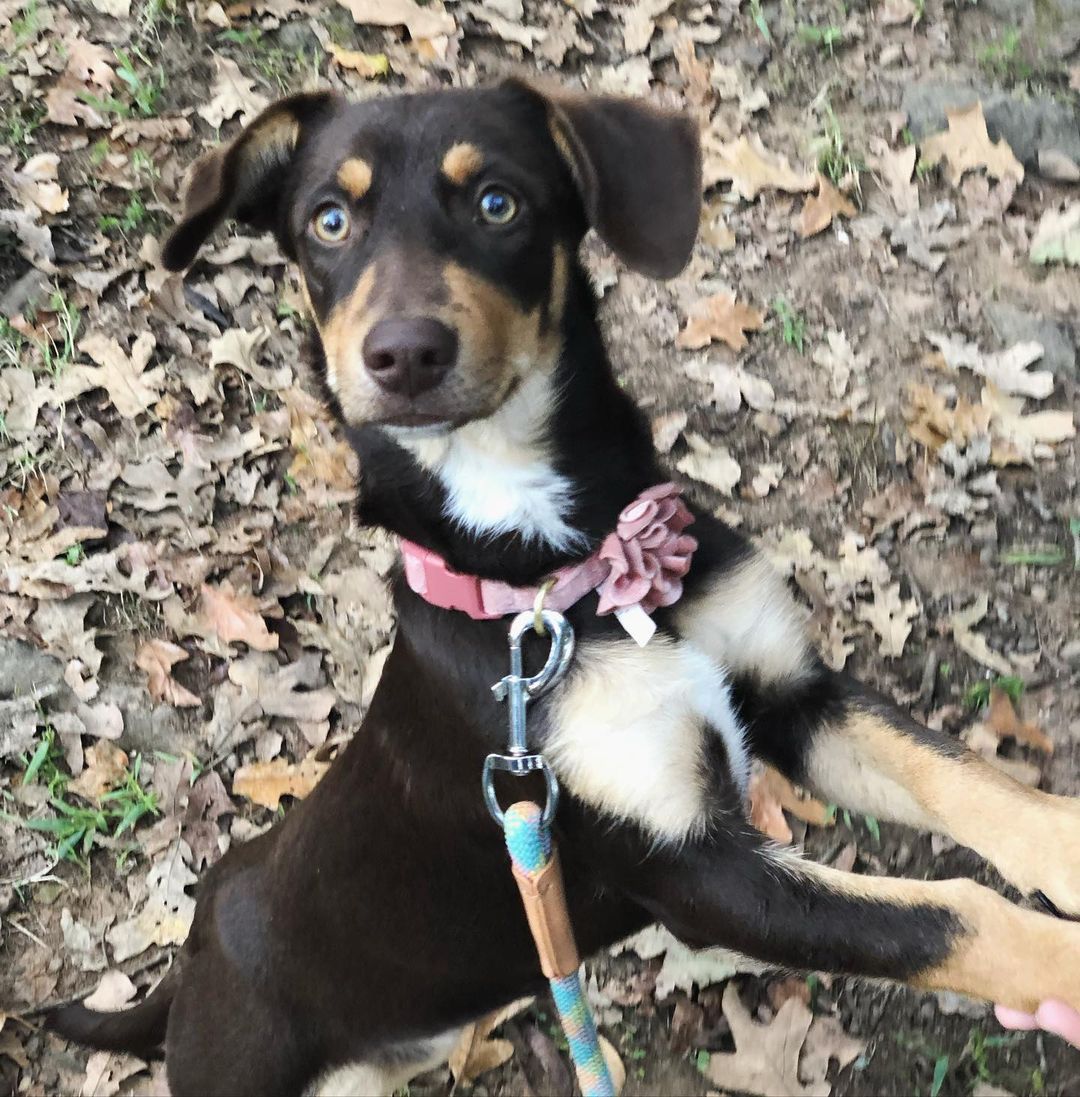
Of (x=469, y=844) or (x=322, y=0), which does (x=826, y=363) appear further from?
(x=322, y=0)

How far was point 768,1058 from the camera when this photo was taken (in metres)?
3.26

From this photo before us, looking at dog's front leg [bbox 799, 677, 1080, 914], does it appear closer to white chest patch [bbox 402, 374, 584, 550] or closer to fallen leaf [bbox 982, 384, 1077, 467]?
white chest patch [bbox 402, 374, 584, 550]

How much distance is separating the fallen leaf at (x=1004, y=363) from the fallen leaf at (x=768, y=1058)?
2630mm

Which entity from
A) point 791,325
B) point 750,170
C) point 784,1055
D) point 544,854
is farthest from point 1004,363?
point 544,854

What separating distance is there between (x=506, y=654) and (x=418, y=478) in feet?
1.72

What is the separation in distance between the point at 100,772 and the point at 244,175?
8.35ft

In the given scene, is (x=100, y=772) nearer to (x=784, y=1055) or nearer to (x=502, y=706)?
(x=502, y=706)

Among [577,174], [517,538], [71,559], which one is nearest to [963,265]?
[577,174]

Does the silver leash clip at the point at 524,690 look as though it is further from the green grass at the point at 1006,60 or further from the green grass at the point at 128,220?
the green grass at the point at 1006,60

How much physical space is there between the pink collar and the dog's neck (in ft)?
0.29

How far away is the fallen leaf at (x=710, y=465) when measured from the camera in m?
4.29

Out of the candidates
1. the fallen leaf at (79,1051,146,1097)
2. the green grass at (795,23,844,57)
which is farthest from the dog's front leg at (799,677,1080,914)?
the green grass at (795,23,844,57)

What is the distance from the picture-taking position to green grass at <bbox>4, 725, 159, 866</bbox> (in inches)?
154

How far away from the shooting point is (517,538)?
2430mm
